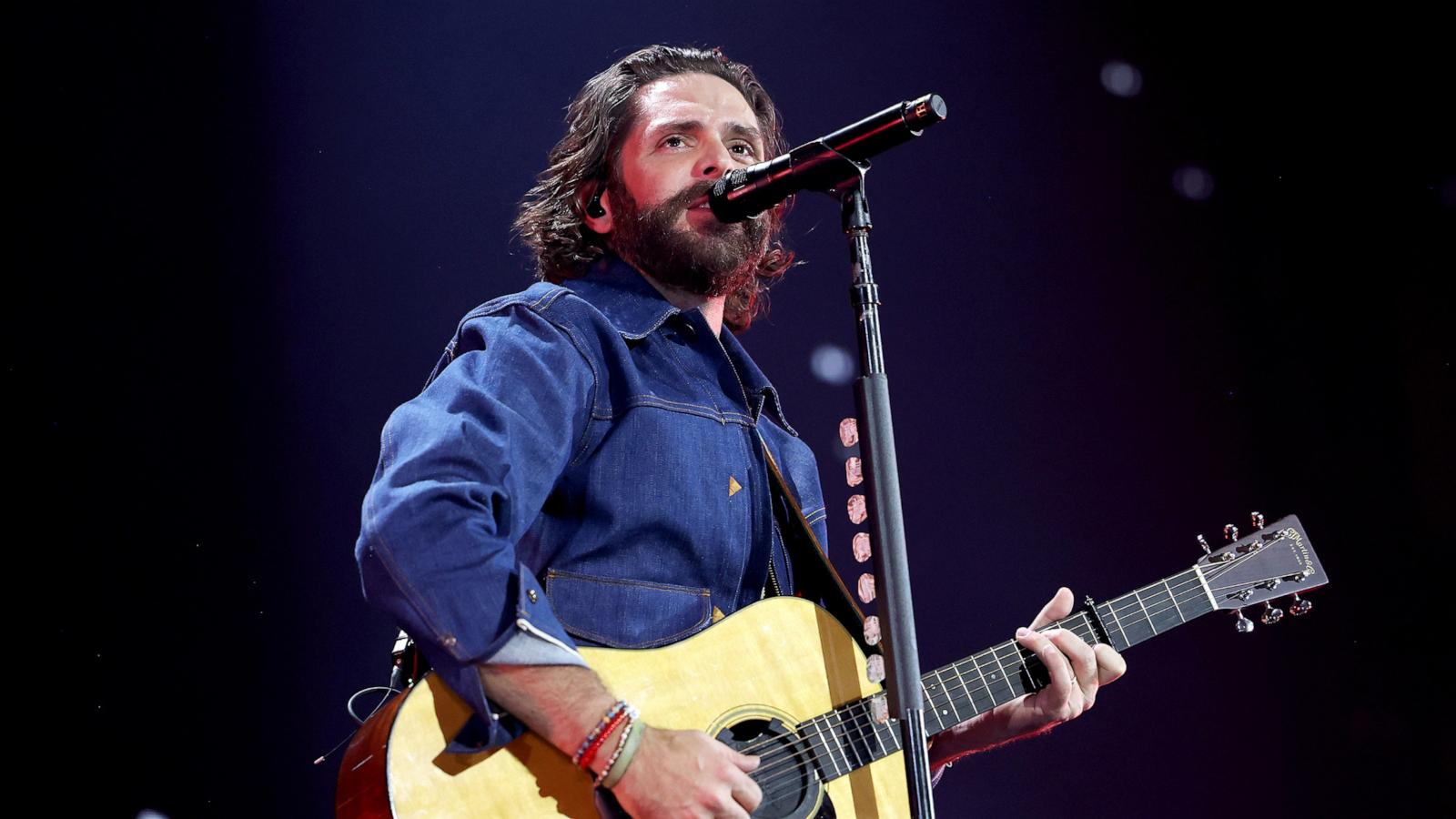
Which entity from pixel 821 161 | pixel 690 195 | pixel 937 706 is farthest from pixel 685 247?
pixel 937 706

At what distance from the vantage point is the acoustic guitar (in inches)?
58.9

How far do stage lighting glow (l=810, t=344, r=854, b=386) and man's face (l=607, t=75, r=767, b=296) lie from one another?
2.54 ft

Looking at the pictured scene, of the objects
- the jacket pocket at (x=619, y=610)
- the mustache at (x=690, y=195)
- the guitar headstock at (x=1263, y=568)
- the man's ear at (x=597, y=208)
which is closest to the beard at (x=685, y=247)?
the mustache at (x=690, y=195)

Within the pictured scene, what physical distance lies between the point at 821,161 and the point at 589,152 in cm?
103

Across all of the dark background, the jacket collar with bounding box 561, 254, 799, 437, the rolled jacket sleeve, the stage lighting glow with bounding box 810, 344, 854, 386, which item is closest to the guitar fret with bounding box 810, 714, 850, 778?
the rolled jacket sleeve

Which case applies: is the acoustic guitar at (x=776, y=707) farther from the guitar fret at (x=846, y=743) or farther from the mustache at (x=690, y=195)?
the mustache at (x=690, y=195)

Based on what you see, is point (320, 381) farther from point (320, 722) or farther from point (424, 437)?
point (424, 437)

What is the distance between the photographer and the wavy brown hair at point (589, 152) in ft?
7.97

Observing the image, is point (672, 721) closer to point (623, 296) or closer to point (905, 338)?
point (623, 296)

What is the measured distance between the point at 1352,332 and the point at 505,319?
2.71 metres

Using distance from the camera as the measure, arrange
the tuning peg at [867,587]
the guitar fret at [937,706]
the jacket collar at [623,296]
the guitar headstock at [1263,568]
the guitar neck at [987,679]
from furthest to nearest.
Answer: the guitar headstock at [1263,568]
the jacket collar at [623,296]
the guitar fret at [937,706]
the guitar neck at [987,679]
the tuning peg at [867,587]

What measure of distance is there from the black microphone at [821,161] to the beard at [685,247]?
430 millimetres

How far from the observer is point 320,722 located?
2328 mm

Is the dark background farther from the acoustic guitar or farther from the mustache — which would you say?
the acoustic guitar
